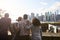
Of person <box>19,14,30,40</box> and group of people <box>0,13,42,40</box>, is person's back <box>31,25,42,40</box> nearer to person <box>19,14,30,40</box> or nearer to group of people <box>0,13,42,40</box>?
group of people <box>0,13,42,40</box>

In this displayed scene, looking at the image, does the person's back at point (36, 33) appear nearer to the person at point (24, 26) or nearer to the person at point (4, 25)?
the person at point (24, 26)

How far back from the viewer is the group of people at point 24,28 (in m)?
4.62

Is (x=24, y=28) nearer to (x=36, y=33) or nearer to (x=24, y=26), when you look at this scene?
(x=24, y=26)

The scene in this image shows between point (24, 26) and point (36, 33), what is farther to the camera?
point (24, 26)

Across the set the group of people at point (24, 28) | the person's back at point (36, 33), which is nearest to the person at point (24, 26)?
the group of people at point (24, 28)

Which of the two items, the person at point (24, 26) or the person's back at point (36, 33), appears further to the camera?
the person at point (24, 26)

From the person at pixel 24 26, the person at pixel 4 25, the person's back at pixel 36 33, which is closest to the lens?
the person's back at pixel 36 33

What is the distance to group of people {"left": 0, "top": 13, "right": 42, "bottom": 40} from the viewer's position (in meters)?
4.62

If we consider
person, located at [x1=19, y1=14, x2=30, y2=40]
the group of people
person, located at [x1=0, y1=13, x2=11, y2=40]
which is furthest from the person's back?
person, located at [x1=0, y1=13, x2=11, y2=40]

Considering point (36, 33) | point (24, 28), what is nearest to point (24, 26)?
point (24, 28)

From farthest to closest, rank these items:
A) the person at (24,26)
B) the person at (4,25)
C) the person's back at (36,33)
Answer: the person at (4,25) → the person at (24,26) → the person's back at (36,33)

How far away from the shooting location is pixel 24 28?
485 centimetres

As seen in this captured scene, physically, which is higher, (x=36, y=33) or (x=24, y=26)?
(x=24, y=26)

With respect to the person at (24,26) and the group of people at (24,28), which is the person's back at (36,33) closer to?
the group of people at (24,28)
